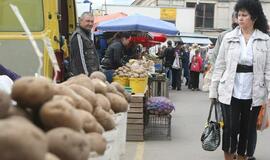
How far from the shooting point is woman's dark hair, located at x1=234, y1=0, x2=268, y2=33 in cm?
600

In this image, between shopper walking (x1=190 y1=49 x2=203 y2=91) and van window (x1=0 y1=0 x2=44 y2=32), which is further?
shopper walking (x1=190 y1=49 x2=203 y2=91)

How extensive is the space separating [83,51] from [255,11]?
2.57 meters

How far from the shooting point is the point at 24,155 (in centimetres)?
177

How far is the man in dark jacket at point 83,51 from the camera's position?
24.7ft

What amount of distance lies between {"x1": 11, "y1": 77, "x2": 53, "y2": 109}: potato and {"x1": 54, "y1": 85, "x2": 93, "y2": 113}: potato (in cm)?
22

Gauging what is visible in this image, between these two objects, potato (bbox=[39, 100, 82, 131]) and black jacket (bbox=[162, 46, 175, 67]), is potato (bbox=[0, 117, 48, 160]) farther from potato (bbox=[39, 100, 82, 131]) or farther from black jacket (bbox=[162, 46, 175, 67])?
black jacket (bbox=[162, 46, 175, 67])

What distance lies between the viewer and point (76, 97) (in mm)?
2842

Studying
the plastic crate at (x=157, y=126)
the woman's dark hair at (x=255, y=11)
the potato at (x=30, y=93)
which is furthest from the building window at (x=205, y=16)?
the potato at (x=30, y=93)

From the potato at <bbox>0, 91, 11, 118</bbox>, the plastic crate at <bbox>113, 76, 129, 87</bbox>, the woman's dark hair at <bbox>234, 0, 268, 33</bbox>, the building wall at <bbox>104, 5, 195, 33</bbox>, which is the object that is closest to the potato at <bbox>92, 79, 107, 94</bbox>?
the potato at <bbox>0, 91, 11, 118</bbox>

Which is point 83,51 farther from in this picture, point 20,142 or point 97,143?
point 20,142

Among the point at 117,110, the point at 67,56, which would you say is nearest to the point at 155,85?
the point at 67,56

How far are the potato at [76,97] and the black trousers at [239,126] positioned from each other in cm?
323

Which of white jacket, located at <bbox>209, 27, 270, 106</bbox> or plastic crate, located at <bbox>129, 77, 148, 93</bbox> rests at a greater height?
white jacket, located at <bbox>209, 27, 270, 106</bbox>

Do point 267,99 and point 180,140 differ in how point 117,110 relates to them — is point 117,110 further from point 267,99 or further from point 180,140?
point 180,140
